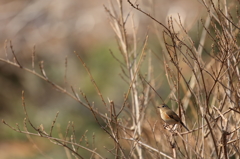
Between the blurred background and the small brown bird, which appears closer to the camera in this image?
the small brown bird

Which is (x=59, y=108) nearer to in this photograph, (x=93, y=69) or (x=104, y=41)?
(x=93, y=69)

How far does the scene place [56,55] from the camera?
582 inches

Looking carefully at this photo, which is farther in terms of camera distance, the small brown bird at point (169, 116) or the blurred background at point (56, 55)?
the blurred background at point (56, 55)

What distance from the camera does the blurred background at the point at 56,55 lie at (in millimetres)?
12916

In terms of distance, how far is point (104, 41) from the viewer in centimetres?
1455

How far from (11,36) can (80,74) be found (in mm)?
2959

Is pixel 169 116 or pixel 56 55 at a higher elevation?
pixel 56 55

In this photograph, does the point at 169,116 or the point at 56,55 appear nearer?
the point at 169,116

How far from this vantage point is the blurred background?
1292cm

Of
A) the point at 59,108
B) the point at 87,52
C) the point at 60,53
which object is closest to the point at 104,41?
the point at 87,52

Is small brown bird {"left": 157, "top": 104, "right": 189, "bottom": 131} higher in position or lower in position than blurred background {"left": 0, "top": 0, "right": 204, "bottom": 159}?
lower

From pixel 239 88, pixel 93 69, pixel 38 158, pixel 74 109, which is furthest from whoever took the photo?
pixel 93 69

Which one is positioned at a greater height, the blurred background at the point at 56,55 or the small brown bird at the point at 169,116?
the blurred background at the point at 56,55

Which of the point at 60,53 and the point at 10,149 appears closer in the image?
the point at 10,149
